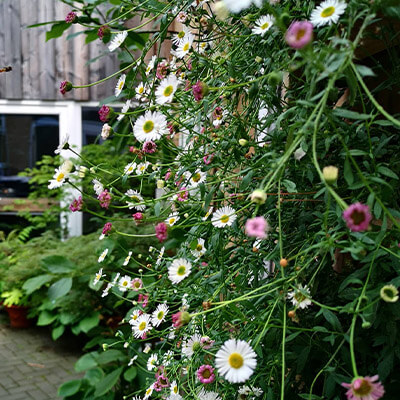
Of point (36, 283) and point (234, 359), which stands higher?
point (234, 359)

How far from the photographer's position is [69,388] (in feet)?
6.49

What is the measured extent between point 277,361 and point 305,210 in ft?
0.95

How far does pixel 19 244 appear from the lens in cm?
401

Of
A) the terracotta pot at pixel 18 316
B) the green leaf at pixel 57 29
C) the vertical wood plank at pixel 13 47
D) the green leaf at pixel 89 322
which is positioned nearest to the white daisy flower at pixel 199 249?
the green leaf at pixel 57 29

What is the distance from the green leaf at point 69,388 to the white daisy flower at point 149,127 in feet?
5.04

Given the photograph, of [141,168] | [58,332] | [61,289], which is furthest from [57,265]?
[141,168]

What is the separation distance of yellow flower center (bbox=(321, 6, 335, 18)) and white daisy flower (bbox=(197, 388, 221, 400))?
0.60 metres

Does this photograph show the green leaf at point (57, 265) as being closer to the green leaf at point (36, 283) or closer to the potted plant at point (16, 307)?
the green leaf at point (36, 283)

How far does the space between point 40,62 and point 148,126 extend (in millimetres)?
3952

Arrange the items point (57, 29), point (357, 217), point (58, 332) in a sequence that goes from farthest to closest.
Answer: point (58, 332) < point (57, 29) < point (357, 217)

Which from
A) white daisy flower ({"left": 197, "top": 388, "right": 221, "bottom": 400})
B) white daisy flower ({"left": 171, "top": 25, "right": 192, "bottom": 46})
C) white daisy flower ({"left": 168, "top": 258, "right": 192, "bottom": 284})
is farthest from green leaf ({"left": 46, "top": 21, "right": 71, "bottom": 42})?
white daisy flower ({"left": 197, "top": 388, "right": 221, "bottom": 400})

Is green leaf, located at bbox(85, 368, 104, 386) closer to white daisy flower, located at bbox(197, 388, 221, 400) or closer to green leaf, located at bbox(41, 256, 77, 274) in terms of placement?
green leaf, located at bbox(41, 256, 77, 274)

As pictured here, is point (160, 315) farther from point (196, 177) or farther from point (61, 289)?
point (61, 289)

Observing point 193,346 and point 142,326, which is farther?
point 142,326
